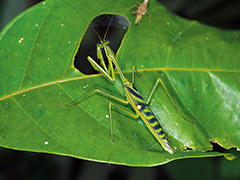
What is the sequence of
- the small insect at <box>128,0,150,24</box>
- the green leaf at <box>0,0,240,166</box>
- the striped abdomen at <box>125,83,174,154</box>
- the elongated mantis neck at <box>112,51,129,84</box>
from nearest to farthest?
1. the green leaf at <box>0,0,240,166</box>
2. the striped abdomen at <box>125,83,174,154</box>
3. the elongated mantis neck at <box>112,51,129,84</box>
4. the small insect at <box>128,0,150,24</box>

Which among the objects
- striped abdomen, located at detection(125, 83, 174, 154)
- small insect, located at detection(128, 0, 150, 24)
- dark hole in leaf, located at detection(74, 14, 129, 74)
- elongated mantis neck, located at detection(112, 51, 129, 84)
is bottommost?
striped abdomen, located at detection(125, 83, 174, 154)


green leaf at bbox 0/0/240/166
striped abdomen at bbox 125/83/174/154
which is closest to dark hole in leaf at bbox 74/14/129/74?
green leaf at bbox 0/0/240/166

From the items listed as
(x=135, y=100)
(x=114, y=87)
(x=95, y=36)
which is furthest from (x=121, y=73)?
(x=95, y=36)

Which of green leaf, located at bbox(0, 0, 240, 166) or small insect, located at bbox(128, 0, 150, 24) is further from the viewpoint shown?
small insect, located at bbox(128, 0, 150, 24)

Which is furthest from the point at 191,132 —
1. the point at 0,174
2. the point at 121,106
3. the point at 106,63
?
the point at 0,174

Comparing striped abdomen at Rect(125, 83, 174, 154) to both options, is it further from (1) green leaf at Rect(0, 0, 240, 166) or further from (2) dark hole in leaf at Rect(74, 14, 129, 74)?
(2) dark hole in leaf at Rect(74, 14, 129, 74)

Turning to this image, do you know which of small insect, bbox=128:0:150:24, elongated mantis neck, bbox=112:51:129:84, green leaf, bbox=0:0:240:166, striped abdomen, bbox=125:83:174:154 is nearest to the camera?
green leaf, bbox=0:0:240:166

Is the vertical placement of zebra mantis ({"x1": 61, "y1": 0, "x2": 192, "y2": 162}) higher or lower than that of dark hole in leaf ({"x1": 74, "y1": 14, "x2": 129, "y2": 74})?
lower

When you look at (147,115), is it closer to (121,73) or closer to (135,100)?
(135,100)
